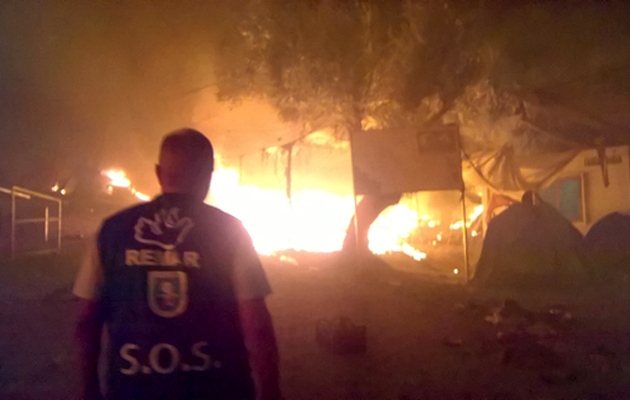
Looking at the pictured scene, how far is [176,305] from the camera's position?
7.50 ft

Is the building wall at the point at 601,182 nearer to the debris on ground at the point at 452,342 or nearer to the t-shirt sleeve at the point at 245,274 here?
the debris on ground at the point at 452,342

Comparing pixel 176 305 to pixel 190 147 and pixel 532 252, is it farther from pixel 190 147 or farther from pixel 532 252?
pixel 532 252

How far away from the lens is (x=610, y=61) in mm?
17547

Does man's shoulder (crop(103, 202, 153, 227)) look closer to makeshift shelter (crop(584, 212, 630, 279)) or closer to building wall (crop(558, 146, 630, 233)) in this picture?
makeshift shelter (crop(584, 212, 630, 279))

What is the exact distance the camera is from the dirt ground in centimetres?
568

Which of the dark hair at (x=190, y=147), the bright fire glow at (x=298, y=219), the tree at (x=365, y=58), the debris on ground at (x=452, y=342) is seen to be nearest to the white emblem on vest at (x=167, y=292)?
the dark hair at (x=190, y=147)

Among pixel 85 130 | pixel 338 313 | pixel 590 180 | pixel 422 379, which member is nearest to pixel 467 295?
pixel 338 313

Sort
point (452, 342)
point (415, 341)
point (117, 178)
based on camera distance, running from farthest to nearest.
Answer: point (117, 178)
point (415, 341)
point (452, 342)

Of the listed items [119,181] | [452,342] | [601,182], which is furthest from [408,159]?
[119,181]

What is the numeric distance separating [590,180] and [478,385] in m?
11.1

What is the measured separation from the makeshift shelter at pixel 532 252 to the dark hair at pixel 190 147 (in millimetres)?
9597

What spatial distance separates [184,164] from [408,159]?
9.26 metres

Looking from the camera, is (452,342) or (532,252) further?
(532,252)

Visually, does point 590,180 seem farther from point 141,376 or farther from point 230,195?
point 141,376
